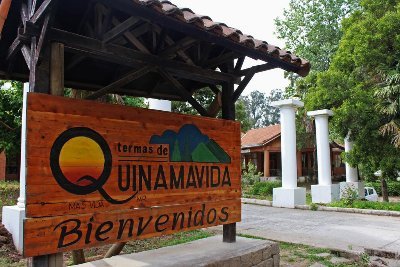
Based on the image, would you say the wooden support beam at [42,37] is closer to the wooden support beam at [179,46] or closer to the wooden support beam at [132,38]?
the wooden support beam at [132,38]

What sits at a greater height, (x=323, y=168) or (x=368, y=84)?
(x=368, y=84)

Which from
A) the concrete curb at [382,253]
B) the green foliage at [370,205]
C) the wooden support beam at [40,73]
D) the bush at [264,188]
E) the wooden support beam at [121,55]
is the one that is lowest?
the concrete curb at [382,253]

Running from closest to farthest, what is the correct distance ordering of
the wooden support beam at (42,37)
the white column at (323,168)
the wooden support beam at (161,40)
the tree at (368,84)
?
1. the wooden support beam at (42,37)
2. the wooden support beam at (161,40)
3. the tree at (368,84)
4. the white column at (323,168)

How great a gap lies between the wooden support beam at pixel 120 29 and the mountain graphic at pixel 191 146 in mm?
1267

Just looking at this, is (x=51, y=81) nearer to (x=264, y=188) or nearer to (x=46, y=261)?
(x=46, y=261)

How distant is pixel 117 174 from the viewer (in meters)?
4.07

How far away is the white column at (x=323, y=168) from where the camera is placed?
628 inches

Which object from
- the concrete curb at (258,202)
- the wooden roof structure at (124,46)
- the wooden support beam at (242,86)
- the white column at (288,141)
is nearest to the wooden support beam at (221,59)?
the wooden roof structure at (124,46)

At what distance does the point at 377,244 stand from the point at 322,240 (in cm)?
113

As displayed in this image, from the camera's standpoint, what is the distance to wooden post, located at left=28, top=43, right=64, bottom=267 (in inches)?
135

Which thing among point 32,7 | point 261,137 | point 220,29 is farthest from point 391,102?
point 261,137

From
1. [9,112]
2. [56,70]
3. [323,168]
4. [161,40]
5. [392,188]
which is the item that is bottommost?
[392,188]

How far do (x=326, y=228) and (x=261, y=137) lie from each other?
77.6 feet

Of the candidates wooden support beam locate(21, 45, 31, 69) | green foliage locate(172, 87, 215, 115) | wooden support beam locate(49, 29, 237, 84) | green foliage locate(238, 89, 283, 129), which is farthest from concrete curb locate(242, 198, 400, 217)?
green foliage locate(238, 89, 283, 129)
